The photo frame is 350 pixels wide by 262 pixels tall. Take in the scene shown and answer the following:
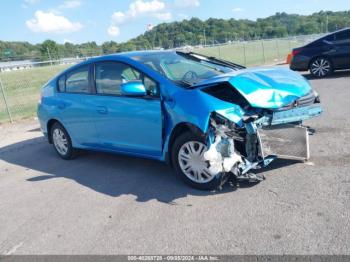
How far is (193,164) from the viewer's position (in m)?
4.54

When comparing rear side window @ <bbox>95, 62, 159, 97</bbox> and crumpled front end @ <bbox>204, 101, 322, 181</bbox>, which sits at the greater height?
rear side window @ <bbox>95, 62, 159, 97</bbox>

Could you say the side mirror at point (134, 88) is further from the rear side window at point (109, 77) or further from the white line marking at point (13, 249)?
the white line marking at point (13, 249)

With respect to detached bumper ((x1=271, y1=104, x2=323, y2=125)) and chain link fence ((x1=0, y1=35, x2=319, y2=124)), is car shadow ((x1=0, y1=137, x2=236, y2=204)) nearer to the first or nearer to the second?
detached bumper ((x1=271, y1=104, x2=323, y2=125))

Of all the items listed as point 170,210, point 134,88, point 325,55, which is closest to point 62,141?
point 134,88

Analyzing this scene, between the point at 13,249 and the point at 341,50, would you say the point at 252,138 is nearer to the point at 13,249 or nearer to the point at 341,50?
the point at 13,249

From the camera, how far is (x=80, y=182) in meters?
5.43

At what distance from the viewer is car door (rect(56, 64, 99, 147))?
19.1 ft

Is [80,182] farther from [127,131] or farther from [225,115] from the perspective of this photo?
[225,115]

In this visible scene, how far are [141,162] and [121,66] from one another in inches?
59.7

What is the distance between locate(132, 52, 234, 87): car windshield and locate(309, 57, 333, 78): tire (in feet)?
27.0

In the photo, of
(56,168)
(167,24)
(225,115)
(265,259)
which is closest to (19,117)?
(56,168)

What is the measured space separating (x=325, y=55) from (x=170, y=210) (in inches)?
413

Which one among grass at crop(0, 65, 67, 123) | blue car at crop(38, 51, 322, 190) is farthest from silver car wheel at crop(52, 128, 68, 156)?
grass at crop(0, 65, 67, 123)

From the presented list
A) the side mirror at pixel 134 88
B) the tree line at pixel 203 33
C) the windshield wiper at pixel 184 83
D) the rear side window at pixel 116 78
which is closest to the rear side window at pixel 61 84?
the rear side window at pixel 116 78
